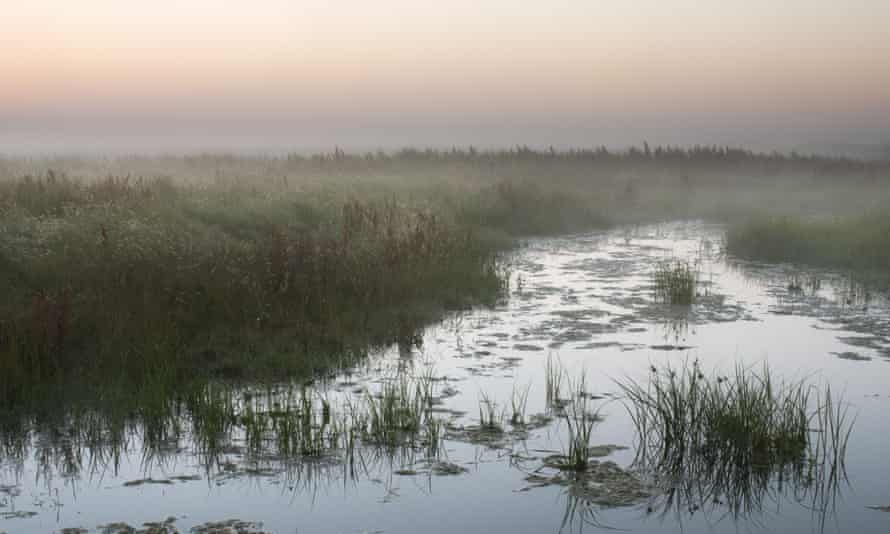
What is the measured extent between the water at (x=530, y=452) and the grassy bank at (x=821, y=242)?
2887 mm

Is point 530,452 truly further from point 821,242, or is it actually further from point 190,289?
point 821,242

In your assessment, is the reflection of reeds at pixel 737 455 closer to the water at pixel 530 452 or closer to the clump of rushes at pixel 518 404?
the water at pixel 530 452

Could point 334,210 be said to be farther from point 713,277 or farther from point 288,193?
point 713,277

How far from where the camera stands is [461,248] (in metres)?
15.6

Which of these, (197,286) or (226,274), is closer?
(197,286)

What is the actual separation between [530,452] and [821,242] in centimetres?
1402

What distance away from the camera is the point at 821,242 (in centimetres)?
1814

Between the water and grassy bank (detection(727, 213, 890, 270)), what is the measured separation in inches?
114

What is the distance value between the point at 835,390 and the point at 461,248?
838 centimetres

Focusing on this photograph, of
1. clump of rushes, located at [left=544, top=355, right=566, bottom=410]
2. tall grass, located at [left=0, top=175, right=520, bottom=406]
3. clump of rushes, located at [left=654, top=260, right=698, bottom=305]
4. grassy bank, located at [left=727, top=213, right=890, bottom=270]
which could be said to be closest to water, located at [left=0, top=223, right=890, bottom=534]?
clump of rushes, located at [left=544, top=355, right=566, bottom=410]

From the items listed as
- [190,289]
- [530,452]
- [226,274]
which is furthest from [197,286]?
[530,452]

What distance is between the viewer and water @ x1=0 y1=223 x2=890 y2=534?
16.7 feet

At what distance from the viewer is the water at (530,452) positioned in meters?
5.09

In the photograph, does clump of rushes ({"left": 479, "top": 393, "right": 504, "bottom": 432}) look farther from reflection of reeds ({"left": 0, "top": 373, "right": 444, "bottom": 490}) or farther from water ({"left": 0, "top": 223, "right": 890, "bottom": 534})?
reflection of reeds ({"left": 0, "top": 373, "right": 444, "bottom": 490})
